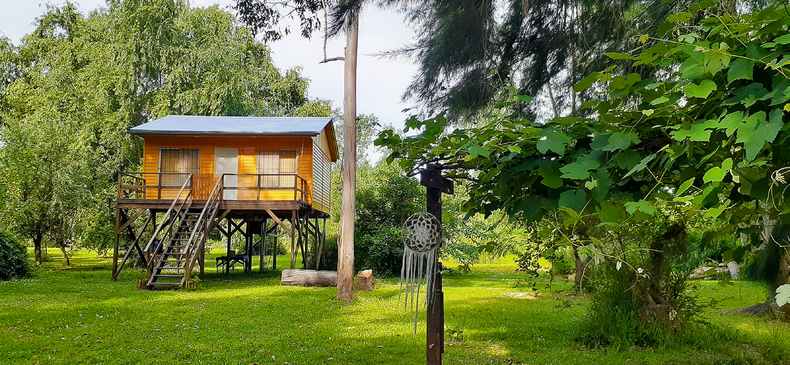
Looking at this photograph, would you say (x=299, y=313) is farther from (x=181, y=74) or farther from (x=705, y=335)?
(x=181, y=74)

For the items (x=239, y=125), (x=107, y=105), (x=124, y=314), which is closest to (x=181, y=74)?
(x=107, y=105)

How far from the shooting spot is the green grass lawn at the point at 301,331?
256 inches

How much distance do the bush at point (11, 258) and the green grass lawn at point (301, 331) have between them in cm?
276

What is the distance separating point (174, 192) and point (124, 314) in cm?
816

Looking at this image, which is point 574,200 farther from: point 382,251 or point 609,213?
point 382,251

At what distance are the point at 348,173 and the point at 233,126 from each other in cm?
717

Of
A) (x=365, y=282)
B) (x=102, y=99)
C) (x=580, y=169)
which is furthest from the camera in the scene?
(x=102, y=99)

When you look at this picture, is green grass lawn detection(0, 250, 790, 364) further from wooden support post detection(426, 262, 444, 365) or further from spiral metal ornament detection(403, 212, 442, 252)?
spiral metal ornament detection(403, 212, 442, 252)

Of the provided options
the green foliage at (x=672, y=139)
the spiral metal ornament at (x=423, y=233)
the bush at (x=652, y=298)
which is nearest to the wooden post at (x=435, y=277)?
the spiral metal ornament at (x=423, y=233)

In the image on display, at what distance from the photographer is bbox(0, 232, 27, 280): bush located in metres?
15.6

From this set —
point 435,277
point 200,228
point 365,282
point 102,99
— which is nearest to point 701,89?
point 435,277

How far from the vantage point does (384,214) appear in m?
20.1

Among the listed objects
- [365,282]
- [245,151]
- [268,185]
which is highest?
[245,151]

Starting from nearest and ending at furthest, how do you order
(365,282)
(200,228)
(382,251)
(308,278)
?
(365,282) < (200,228) < (308,278) < (382,251)
